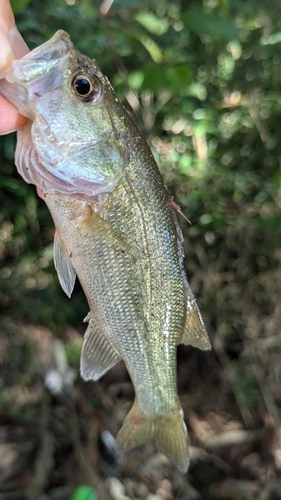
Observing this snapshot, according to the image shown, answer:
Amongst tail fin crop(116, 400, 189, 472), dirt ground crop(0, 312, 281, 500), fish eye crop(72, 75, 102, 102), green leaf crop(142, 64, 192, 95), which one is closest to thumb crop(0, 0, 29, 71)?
fish eye crop(72, 75, 102, 102)

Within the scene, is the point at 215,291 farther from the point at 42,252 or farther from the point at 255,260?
the point at 42,252

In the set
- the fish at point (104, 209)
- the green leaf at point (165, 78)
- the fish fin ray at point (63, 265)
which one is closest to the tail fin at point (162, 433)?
the fish at point (104, 209)

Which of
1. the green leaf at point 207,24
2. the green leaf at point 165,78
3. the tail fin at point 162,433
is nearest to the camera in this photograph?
the tail fin at point 162,433

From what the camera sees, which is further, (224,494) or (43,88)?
(224,494)

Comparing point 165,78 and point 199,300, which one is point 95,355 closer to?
point 165,78

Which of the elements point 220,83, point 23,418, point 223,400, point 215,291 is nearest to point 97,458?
point 23,418

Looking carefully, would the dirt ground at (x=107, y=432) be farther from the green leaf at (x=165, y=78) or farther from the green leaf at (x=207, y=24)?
the green leaf at (x=207, y=24)

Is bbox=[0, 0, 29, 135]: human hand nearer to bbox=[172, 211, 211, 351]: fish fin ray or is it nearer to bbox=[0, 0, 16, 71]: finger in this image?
bbox=[0, 0, 16, 71]: finger
